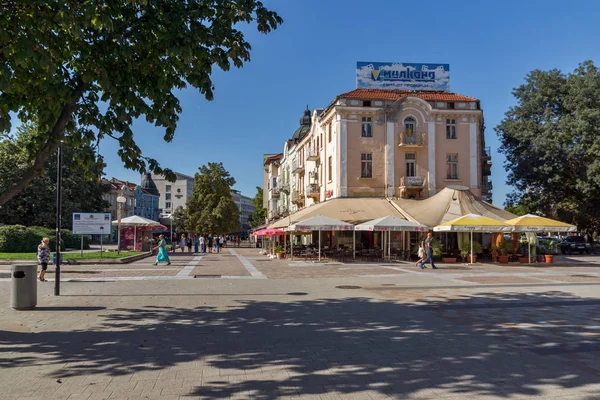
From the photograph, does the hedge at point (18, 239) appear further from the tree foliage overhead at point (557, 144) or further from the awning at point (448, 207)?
the tree foliage overhead at point (557, 144)

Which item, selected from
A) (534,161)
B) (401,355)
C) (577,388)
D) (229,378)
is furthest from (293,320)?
(534,161)

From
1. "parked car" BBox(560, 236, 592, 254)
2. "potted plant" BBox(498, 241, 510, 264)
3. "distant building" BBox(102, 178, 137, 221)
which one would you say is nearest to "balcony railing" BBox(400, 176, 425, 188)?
"potted plant" BBox(498, 241, 510, 264)

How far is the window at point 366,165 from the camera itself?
3431 centimetres

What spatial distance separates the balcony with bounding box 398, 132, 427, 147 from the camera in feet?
111

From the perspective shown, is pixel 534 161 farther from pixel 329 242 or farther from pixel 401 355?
pixel 401 355

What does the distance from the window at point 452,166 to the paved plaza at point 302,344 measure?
70.1ft

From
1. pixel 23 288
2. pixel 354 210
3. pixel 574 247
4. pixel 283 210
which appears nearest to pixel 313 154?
pixel 354 210

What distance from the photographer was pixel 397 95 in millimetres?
35969

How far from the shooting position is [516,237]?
30.9 metres

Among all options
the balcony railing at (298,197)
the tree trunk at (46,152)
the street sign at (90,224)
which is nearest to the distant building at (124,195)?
the balcony railing at (298,197)

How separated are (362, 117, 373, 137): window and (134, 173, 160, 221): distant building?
85621 millimetres

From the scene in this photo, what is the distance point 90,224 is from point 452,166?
78.1 feet

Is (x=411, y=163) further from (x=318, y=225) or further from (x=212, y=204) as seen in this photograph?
(x=212, y=204)

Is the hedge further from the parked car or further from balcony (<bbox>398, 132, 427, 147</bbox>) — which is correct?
the parked car
